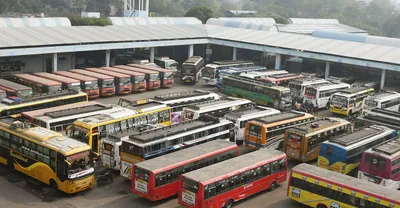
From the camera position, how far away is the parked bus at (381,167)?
57.6ft

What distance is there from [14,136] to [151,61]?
24.2 metres

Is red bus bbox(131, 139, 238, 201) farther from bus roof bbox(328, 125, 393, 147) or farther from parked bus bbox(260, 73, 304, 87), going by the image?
parked bus bbox(260, 73, 304, 87)

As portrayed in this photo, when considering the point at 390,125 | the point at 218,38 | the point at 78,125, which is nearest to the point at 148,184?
the point at 78,125

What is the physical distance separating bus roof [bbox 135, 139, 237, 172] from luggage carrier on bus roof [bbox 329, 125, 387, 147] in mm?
4358

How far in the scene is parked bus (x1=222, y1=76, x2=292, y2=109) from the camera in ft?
98.4

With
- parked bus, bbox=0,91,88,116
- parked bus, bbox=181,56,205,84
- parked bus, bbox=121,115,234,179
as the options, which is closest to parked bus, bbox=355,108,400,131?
parked bus, bbox=121,115,234,179

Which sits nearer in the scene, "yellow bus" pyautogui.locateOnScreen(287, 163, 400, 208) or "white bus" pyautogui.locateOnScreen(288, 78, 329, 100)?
"yellow bus" pyautogui.locateOnScreen(287, 163, 400, 208)

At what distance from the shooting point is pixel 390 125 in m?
23.8

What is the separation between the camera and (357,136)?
798 inches

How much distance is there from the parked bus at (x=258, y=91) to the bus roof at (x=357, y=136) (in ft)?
27.4

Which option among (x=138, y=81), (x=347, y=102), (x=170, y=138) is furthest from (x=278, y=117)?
(x=138, y=81)

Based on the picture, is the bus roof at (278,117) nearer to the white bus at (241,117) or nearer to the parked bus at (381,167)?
the white bus at (241,117)

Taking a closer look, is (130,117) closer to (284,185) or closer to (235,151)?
(235,151)

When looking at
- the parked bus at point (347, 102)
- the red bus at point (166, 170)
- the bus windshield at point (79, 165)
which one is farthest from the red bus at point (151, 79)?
the bus windshield at point (79, 165)
